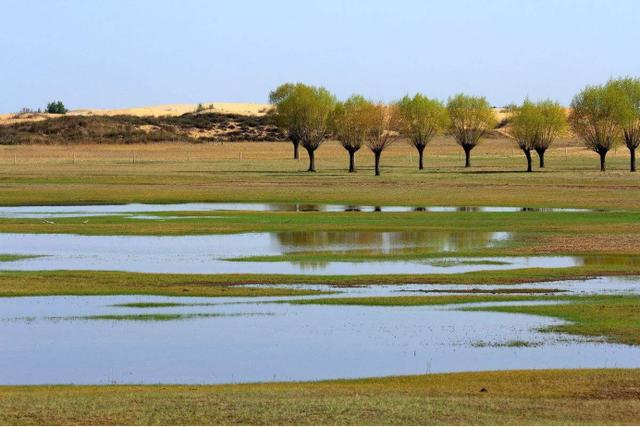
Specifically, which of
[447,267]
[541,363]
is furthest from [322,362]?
[447,267]

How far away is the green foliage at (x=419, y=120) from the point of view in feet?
341

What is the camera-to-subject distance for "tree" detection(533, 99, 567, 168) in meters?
102

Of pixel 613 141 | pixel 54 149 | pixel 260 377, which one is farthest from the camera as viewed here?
pixel 54 149

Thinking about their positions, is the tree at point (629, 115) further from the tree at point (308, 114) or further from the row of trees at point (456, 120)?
the tree at point (308, 114)

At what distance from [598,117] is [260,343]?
7852 centimetres

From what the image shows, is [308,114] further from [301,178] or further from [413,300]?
[413,300]

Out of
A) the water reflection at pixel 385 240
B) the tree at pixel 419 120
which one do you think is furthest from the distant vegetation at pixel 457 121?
the water reflection at pixel 385 240

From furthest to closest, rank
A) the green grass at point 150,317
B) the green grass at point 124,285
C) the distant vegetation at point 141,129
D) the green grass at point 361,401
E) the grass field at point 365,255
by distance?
the distant vegetation at point 141,129 → the green grass at point 124,285 → the green grass at point 150,317 → the grass field at point 365,255 → the green grass at point 361,401

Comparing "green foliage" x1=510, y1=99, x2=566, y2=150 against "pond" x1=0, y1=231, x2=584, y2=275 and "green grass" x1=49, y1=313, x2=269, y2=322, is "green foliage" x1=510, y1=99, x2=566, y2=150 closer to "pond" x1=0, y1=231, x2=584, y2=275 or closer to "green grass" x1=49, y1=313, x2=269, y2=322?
"pond" x1=0, y1=231, x2=584, y2=275

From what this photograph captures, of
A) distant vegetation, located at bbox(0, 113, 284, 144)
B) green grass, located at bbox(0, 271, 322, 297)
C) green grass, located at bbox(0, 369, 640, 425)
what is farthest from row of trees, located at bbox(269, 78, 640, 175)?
green grass, located at bbox(0, 369, 640, 425)

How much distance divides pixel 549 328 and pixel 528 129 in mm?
79491

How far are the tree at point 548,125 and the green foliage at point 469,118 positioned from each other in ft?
25.9

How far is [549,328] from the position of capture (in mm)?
23969

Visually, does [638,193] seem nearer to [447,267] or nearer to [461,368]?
[447,267]
